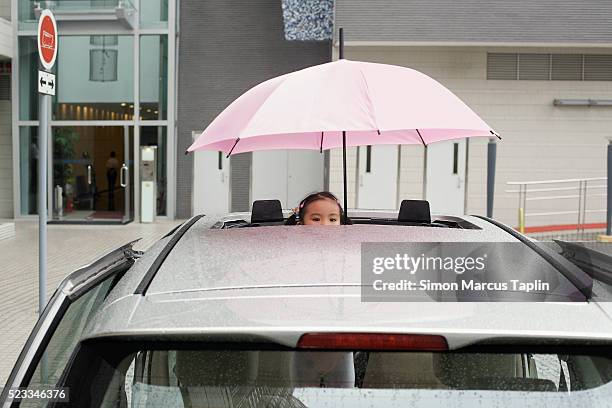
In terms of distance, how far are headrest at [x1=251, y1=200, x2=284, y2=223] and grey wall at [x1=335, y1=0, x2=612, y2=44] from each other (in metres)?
13.4

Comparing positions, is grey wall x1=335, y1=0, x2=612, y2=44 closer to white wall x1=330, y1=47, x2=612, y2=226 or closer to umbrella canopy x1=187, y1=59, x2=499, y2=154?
white wall x1=330, y1=47, x2=612, y2=226

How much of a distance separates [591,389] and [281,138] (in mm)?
3821

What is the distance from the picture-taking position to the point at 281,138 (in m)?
5.27

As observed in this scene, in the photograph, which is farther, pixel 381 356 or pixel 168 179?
pixel 168 179

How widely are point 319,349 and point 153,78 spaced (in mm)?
18522

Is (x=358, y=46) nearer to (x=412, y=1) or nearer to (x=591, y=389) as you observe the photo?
(x=412, y=1)

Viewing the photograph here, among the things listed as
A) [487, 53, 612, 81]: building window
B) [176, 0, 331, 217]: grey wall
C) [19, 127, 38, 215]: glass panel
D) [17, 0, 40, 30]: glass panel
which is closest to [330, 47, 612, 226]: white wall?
[487, 53, 612, 81]: building window

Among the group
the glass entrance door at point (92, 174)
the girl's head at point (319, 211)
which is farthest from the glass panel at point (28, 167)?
the girl's head at point (319, 211)

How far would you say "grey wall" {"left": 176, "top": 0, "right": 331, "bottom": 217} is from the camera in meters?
19.7

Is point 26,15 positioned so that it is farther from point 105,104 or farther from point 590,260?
point 590,260

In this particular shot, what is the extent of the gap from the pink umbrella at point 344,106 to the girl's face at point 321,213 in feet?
1.96

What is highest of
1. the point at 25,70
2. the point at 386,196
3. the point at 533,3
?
the point at 533,3

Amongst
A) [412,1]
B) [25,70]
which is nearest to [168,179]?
[25,70]

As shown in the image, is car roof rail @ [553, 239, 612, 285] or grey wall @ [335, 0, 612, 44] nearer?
car roof rail @ [553, 239, 612, 285]
